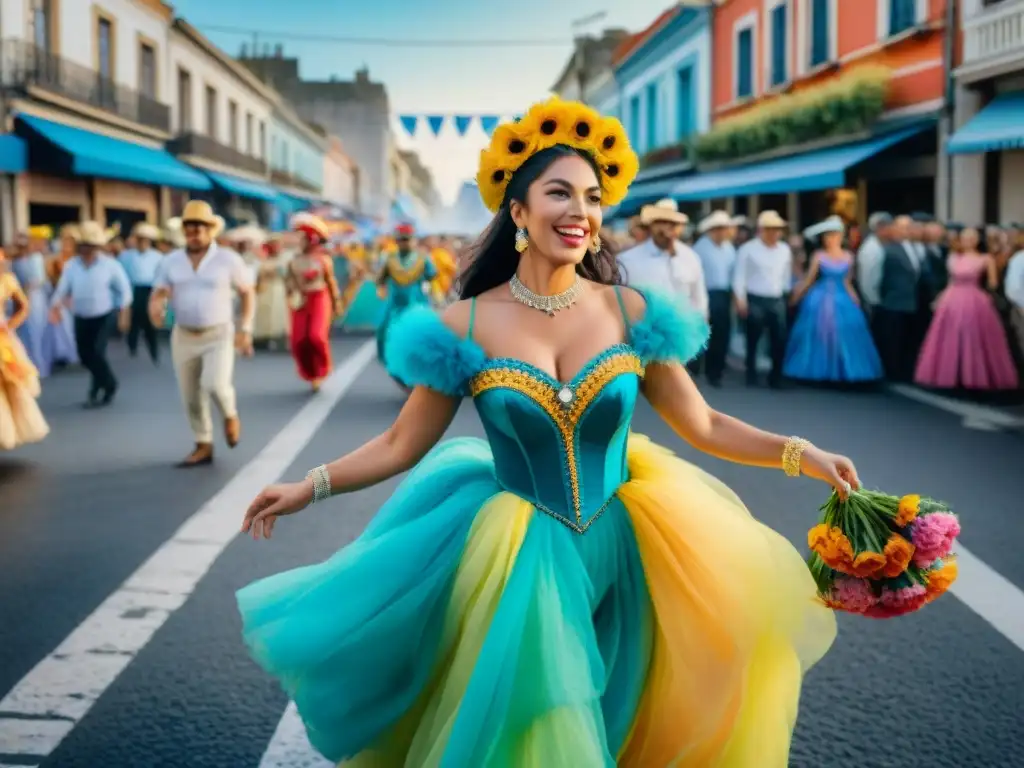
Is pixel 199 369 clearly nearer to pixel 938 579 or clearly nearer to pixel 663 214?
pixel 663 214

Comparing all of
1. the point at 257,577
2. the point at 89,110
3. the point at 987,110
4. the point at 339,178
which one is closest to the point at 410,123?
the point at 89,110

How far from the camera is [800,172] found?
20562 millimetres

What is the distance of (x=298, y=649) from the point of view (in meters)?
3.04

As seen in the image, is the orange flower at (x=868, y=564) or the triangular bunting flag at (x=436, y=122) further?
the triangular bunting flag at (x=436, y=122)

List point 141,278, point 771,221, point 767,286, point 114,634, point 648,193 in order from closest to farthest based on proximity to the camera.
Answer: point 114,634
point 771,221
point 767,286
point 141,278
point 648,193

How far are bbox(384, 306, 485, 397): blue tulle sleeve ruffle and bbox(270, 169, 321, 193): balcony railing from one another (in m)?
52.4

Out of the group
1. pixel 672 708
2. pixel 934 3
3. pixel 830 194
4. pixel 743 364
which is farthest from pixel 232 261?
pixel 830 194

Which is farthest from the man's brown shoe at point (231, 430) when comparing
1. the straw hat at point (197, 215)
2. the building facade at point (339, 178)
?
the building facade at point (339, 178)

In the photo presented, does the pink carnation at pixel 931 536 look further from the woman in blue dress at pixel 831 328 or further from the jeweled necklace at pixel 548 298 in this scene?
the woman in blue dress at pixel 831 328

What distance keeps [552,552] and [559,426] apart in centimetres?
30

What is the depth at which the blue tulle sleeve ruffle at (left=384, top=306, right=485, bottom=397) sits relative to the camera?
3.11 m

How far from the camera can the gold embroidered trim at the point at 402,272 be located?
1431 centimetres

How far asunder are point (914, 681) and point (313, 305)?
403 inches

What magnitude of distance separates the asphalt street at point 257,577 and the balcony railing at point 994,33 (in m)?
6.85
